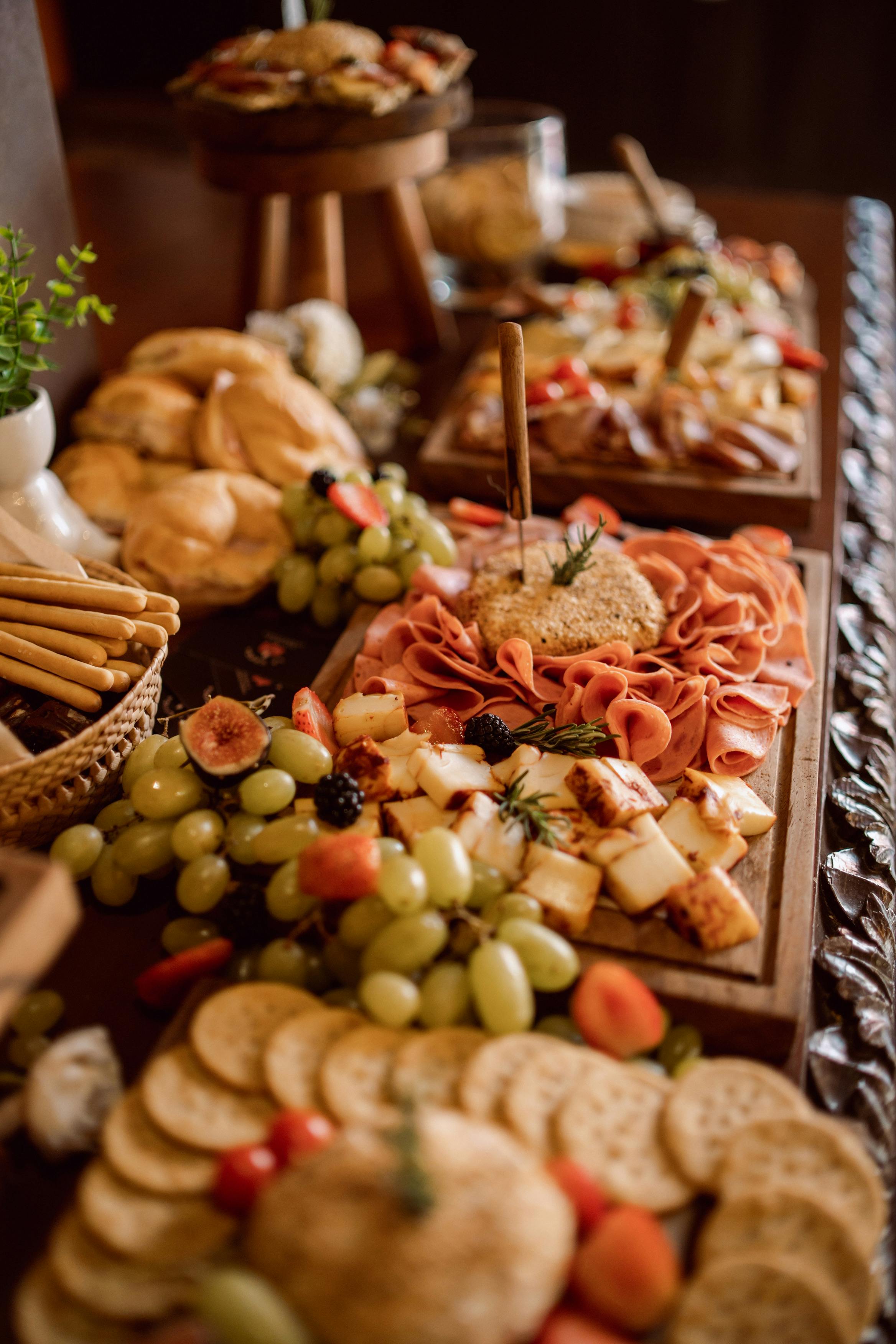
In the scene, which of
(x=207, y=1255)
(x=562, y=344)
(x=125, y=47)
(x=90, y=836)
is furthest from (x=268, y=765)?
(x=125, y=47)

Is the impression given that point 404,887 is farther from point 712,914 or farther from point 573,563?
point 573,563

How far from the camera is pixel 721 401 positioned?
218 centimetres

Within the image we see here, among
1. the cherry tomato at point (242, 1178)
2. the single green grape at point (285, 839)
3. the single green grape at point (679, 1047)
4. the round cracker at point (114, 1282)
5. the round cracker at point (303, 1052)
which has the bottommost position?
the single green grape at point (679, 1047)

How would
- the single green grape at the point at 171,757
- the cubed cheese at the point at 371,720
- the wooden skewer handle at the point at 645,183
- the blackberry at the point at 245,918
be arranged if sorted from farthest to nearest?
1. the wooden skewer handle at the point at 645,183
2. the cubed cheese at the point at 371,720
3. the single green grape at the point at 171,757
4. the blackberry at the point at 245,918

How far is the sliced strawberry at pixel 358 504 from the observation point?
5.31 ft

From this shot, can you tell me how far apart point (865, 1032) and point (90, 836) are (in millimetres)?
933

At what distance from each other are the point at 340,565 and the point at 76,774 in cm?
61

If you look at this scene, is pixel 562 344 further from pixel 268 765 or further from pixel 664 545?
pixel 268 765

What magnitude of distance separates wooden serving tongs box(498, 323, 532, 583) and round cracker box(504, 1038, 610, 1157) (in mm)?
766

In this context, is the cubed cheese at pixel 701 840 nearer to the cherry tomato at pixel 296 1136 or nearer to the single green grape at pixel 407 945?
the single green grape at pixel 407 945

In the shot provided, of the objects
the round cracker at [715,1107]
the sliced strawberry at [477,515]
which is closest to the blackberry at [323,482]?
the sliced strawberry at [477,515]

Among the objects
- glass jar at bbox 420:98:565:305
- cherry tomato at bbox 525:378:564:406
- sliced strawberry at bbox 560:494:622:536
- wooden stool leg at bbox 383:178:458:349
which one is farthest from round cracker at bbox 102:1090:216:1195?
glass jar at bbox 420:98:565:305

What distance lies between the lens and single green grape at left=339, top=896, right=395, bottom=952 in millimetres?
1039

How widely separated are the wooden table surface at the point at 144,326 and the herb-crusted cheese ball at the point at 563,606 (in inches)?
12.6
